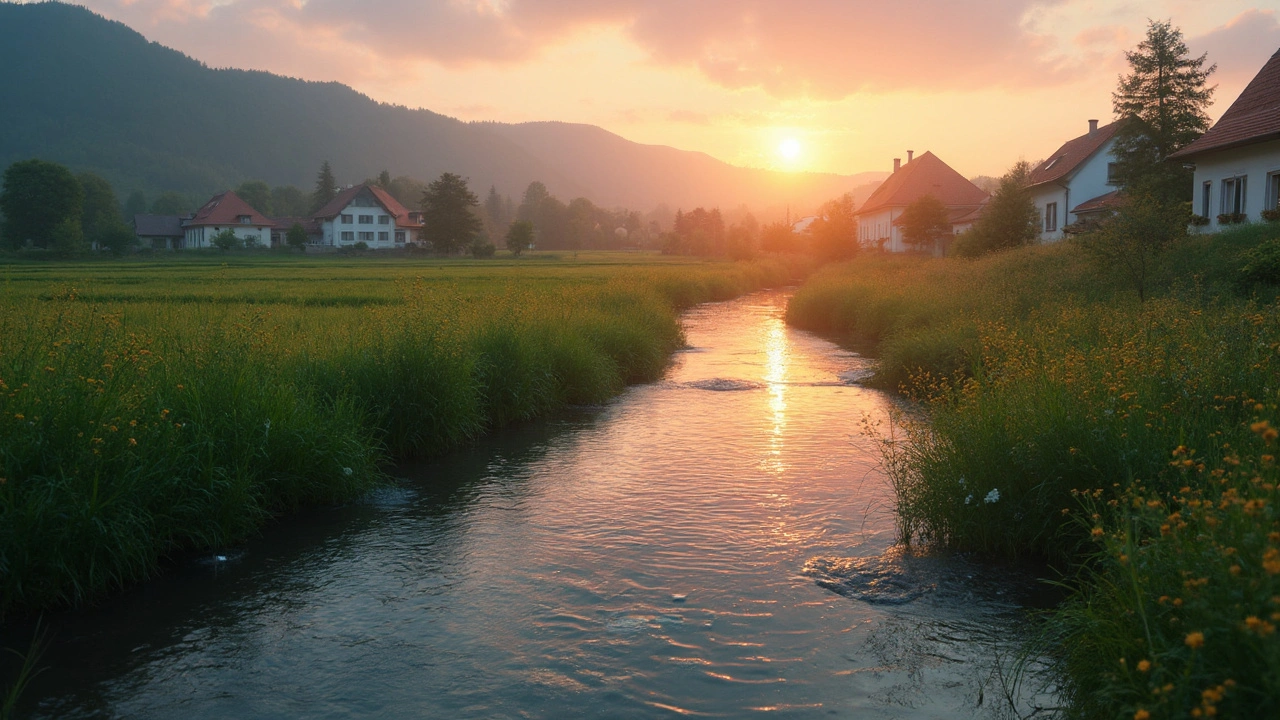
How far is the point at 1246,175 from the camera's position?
79.9ft

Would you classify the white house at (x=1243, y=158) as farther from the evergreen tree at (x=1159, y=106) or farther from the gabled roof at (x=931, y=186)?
the gabled roof at (x=931, y=186)

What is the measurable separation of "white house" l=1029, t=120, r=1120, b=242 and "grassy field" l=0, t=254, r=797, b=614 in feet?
122

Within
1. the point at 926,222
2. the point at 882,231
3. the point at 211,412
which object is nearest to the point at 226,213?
the point at 882,231

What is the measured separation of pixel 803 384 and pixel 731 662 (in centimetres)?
1163

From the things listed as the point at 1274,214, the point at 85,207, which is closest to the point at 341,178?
the point at 85,207

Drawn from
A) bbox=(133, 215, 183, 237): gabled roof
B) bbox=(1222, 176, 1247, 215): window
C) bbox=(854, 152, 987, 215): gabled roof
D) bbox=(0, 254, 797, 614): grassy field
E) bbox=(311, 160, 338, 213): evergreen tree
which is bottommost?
bbox=(0, 254, 797, 614): grassy field

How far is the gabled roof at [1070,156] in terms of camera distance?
1746 inches

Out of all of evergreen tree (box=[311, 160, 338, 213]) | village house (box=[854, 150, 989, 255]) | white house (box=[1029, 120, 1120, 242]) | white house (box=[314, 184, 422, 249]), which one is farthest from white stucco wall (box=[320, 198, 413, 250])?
white house (box=[1029, 120, 1120, 242])

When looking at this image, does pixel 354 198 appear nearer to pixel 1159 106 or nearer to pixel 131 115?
pixel 1159 106

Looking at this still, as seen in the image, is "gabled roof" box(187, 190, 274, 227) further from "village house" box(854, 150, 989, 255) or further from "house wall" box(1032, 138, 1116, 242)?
"house wall" box(1032, 138, 1116, 242)

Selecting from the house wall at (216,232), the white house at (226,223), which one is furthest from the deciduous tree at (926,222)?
the white house at (226,223)

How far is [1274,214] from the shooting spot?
22.0 meters

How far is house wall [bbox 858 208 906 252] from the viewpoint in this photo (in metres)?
68.4

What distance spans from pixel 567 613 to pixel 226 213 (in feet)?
330
